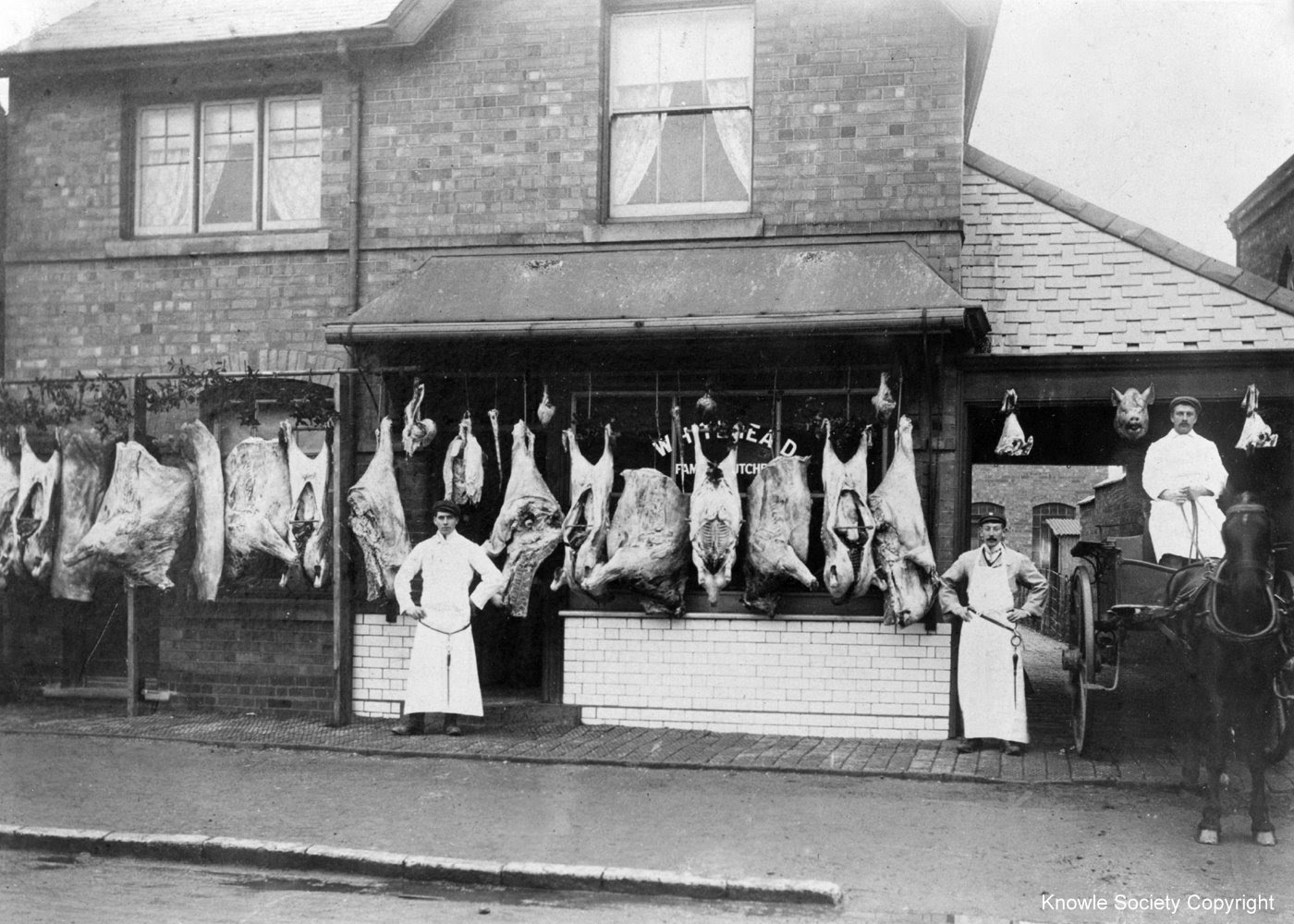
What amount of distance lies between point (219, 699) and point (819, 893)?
276 inches

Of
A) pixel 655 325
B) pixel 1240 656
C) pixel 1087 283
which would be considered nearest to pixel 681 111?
pixel 655 325

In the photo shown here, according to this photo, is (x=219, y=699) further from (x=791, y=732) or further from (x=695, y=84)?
(x=695, y=84)

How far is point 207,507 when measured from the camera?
35.4ft

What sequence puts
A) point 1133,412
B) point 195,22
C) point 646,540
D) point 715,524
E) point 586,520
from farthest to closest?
point 195,22, point 586,520, point 646,540, point 715,524, point 1133,412

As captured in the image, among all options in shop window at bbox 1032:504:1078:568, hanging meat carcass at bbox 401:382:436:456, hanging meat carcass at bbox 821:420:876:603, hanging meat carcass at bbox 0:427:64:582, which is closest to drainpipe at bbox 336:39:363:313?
hanging meat carcass at bbox 401:382:436:456

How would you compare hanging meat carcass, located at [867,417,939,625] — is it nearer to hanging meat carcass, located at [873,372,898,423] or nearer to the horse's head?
hanging meat carcass, located at [873,372,898,423]

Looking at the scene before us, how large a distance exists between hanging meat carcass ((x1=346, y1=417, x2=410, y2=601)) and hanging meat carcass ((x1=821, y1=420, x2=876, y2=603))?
134 inches

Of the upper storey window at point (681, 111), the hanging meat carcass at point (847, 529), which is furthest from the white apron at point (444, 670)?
the upper storey window at point (681, 111)

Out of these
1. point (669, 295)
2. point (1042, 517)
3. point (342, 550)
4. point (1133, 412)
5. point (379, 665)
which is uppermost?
point (669, 295)

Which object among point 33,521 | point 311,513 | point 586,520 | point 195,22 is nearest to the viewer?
point 586,520

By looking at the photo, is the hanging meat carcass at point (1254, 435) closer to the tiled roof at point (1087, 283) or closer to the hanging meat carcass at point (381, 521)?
the tiled roof at point (1087, 283)

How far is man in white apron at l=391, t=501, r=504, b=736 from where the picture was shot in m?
10.2

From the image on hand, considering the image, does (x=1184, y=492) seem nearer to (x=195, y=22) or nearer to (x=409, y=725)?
(x=409, y=725)

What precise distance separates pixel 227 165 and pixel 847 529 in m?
6.67
